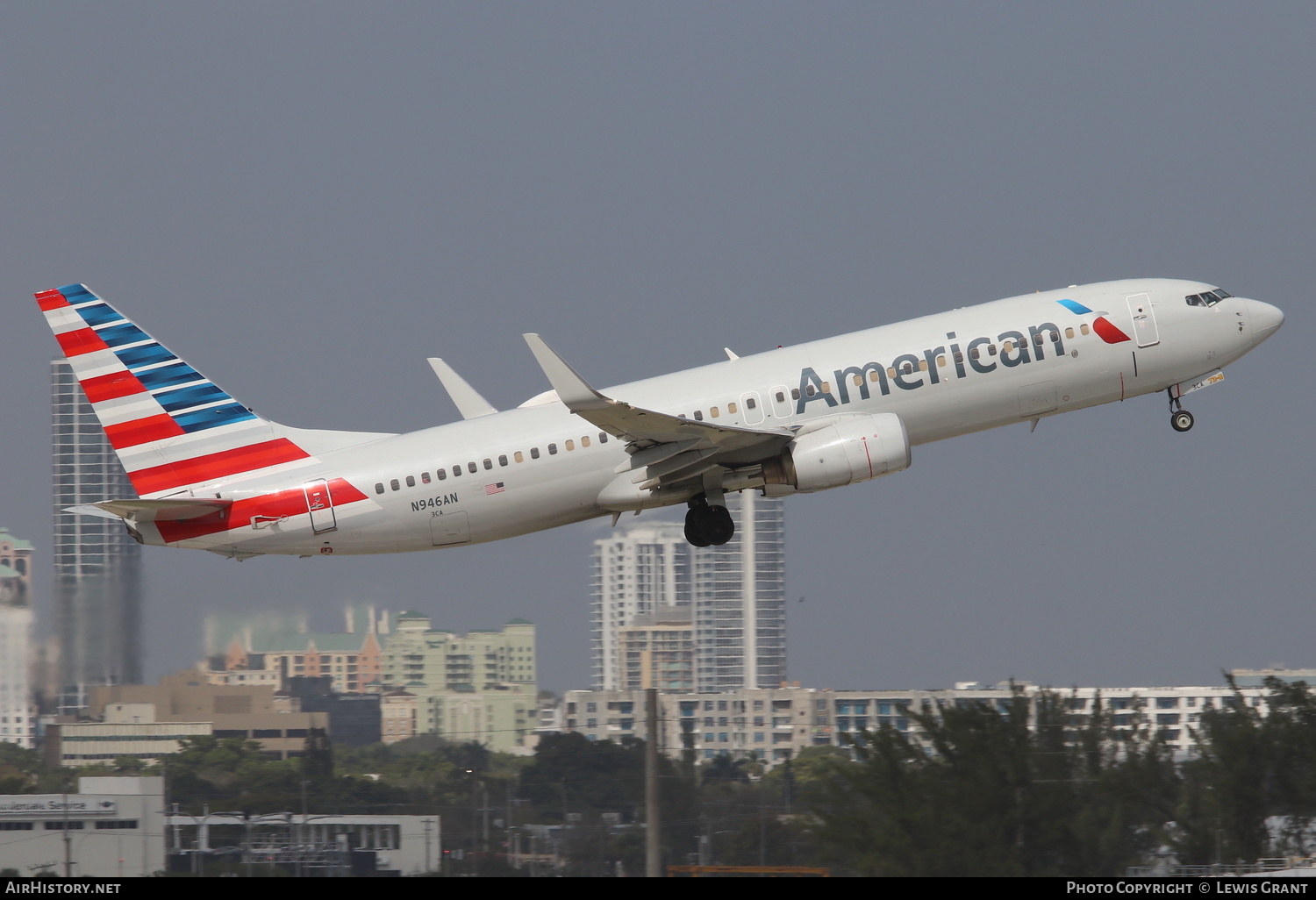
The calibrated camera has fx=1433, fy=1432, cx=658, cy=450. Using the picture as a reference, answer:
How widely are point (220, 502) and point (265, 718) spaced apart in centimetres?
2115

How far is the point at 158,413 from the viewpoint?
34.0m

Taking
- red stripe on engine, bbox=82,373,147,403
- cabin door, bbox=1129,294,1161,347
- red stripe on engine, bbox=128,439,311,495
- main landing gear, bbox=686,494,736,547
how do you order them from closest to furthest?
red stripe on engine, bbox=128,439,311,495 < cabin door, bbox=1129,294,1161,347 < red stripe on engine, bbox=82,373,147,403 < main landing gear, bbox=686,494,736,547

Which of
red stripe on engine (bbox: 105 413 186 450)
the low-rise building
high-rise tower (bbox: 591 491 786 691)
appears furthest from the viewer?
high-rise tower (bbox: 591 491 786 691)

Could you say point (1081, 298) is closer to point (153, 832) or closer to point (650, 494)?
point (650, 494)

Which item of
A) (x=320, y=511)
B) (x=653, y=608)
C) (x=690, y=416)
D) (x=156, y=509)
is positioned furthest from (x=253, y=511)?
(x=653, y=608)

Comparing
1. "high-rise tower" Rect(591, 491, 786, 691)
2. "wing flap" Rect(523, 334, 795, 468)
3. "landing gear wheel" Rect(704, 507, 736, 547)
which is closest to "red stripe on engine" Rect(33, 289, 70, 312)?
"wing flap" Rect(523, 334, 795, 468)

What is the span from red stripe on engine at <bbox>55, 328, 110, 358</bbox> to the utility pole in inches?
624

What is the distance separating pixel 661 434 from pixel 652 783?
7.56m

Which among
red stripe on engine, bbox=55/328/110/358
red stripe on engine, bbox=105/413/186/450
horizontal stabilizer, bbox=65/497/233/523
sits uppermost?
red stripe on engine, bbox=55/328/110/358

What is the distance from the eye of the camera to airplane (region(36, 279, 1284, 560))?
32438 mm

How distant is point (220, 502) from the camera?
107ft

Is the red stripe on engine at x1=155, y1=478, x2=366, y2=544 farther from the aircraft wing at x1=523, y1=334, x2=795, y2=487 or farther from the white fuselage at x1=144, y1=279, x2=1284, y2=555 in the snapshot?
the aircraft wing at x1=523, y1=334, x2=795, y2=487

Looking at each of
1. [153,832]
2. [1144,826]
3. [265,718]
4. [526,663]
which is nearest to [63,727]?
[265,718]

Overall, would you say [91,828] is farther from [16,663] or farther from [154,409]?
[154,409]
